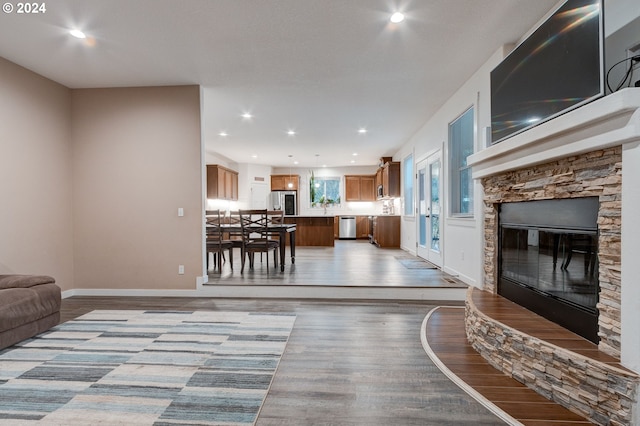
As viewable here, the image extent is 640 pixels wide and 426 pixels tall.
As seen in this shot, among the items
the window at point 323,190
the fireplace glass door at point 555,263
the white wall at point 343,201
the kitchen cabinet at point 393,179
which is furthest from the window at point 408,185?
the fireplace glass door at point 555,263

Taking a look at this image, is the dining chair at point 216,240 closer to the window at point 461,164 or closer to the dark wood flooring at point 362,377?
the dark wood flooring at point 362,377

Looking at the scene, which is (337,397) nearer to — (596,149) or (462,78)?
(596,149)

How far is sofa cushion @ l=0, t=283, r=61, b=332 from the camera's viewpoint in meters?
2.60

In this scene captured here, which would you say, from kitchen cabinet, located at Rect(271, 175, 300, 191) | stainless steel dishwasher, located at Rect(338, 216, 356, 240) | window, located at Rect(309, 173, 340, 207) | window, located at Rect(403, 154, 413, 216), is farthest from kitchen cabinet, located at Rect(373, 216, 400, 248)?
kitchen cabinet, located at Rect(271, 175, 300, 191)

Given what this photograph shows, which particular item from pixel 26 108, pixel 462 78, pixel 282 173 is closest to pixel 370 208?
pixel 282 173

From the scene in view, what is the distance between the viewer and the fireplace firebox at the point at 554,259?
198 cm

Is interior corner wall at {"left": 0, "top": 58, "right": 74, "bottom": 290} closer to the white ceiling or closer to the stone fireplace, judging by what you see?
the white ceiling

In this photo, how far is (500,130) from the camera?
2928 mm

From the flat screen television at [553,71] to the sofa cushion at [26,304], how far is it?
14.3ft

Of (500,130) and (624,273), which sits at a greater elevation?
(500,130)

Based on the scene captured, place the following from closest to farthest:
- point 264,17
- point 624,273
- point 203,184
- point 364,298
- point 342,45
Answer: point 624,273 < point 264,17 < point 342,45 < point 364,298 < point 203,184

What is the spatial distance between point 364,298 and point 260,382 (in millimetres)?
2212

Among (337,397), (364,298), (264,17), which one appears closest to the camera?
(337,397)

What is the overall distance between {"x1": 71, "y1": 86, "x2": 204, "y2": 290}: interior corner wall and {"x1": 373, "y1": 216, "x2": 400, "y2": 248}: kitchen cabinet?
217 inches
